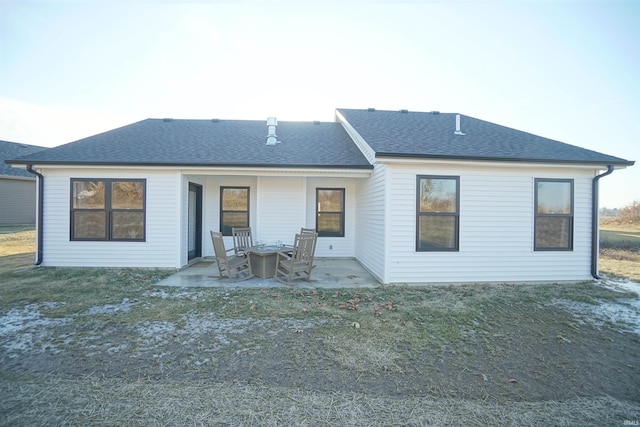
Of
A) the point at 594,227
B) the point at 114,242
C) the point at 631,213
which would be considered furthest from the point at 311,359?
the point at 631,213

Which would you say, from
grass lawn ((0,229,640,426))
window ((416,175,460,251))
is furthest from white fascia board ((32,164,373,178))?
grass lawn ((0,229,640,426))

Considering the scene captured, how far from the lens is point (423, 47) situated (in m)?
11.0

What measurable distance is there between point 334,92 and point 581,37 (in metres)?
9.55

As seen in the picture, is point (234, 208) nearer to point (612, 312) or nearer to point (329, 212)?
point (329, 212)

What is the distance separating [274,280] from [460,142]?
19.1 ft

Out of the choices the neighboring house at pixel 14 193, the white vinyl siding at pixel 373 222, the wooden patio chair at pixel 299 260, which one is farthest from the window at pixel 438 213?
the neighboring house at pixel 14 193

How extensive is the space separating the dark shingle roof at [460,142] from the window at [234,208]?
4.35m

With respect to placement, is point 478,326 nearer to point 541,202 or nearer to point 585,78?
point 541,202

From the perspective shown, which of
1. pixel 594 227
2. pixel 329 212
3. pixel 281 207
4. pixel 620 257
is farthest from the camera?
pixel 620 257

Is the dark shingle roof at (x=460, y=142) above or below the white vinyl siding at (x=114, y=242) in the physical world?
above

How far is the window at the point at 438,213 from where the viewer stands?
22.1 ft

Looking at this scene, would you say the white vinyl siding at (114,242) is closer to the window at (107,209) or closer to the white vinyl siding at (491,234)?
the window at (107,209)

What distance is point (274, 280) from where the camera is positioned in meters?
7.03

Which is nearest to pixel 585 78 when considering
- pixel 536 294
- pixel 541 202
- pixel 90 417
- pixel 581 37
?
pixel 581 37
